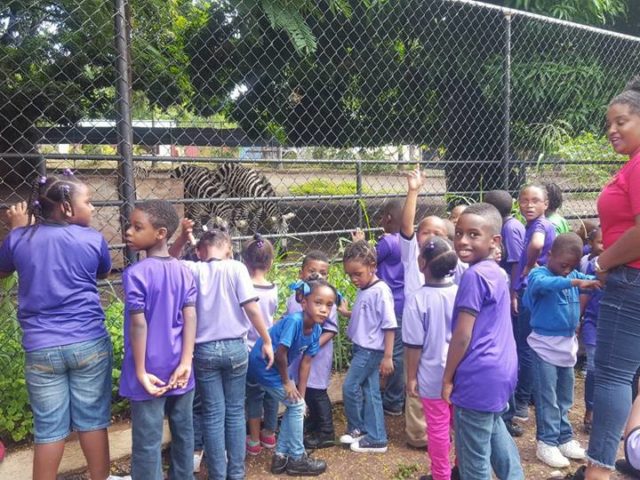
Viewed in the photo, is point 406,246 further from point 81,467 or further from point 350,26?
point 350,26

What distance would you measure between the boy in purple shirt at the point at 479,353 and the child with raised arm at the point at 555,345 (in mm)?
784

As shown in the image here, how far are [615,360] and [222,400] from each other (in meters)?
1.81

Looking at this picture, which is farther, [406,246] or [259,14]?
[259,14]

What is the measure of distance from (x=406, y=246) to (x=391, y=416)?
1.23 metres

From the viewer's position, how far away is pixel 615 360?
266 cm

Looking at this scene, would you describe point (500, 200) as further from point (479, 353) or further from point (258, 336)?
point (258, 336)

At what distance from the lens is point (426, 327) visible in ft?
9.96

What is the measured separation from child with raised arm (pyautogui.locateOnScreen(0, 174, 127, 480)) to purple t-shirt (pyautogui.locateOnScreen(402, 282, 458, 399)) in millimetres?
1475

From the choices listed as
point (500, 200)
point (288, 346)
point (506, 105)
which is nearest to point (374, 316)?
point (288, 346)

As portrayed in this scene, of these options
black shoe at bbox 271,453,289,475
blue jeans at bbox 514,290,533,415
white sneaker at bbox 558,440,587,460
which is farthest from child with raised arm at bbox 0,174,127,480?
blue jeans at bbox 514,290,533,415

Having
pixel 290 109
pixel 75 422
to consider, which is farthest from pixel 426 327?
pixel 290 109

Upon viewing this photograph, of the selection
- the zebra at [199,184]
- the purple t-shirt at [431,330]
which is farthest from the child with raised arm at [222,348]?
the zebra at [199,184]

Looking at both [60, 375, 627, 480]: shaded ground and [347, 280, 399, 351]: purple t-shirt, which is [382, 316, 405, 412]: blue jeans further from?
[347, 280, 399, 351]: purple t-shirt

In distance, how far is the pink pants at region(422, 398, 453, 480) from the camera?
2949 millimetres
